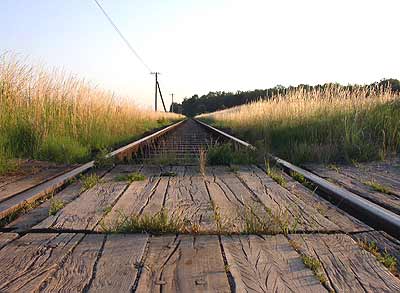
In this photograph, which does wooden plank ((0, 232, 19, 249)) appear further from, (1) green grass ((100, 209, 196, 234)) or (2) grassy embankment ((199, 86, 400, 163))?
(2) grassy embankment ((199, 86, 400, 163))

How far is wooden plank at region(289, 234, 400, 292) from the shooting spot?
4.91ft

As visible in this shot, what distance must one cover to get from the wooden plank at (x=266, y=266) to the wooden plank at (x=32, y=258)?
0.84m

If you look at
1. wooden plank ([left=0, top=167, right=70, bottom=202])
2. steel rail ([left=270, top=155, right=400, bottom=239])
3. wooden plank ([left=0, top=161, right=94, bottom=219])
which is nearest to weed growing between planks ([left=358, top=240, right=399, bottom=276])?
steel rail ([left=270, top=155, right=400, bottom=239])

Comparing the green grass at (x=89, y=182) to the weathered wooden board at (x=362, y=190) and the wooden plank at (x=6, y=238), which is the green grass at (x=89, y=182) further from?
the weathered wooden board at (x=362, y=190)

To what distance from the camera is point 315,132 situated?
686cm

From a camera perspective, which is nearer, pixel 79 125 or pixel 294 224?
pixel 294 224

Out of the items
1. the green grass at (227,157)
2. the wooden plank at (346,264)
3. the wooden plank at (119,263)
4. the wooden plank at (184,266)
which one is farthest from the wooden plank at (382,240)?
the green grass at (227,157)

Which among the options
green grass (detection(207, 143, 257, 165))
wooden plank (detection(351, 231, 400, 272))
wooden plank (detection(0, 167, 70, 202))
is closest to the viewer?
wooden plank (detection(351, 231, 400, 272))

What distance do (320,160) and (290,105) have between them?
4.27 metres

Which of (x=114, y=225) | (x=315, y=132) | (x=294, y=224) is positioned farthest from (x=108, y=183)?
(x=315, y=132)

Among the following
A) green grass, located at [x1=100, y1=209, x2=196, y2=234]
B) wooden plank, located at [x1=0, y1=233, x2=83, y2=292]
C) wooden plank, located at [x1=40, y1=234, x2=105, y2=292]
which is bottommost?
green grass, located at [x1=100, y1=209, x2=196, y2=234]

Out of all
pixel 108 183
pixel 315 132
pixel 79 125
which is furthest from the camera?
pixel 79 125

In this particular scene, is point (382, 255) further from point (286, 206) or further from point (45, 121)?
point (45, 121)

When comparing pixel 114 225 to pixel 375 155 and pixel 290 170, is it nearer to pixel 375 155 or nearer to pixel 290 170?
pixel 290 170
